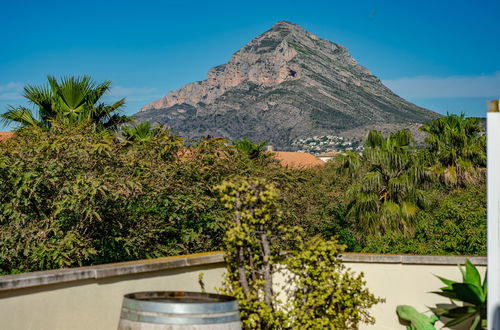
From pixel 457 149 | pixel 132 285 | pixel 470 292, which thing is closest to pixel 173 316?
pixel 132 285

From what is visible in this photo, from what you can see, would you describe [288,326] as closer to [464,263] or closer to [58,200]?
[464,263]

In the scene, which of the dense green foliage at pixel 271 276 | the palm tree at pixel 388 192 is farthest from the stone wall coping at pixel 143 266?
the palm tree at pixel 388 192

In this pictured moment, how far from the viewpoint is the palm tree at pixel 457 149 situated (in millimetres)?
22891

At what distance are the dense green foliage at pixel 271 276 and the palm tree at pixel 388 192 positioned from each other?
33.1 feet

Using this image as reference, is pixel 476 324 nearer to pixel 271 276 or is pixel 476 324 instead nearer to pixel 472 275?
pixel 472 275

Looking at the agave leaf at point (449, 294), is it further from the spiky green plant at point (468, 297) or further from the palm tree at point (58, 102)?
the palm tree at point (58, 102)

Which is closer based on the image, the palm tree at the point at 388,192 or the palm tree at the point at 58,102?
the palm tree at the point at 58,102

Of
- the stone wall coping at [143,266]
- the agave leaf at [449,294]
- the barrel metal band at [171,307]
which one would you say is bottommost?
the agave leaf at [449,294]

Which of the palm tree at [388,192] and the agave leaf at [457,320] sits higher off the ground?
the palm tree at [388,192]

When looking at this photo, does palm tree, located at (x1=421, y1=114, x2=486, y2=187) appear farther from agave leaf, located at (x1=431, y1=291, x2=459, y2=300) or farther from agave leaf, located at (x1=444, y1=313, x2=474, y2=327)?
agave leaf, located at (x1=444, y1=313, x2=474, y2=327)

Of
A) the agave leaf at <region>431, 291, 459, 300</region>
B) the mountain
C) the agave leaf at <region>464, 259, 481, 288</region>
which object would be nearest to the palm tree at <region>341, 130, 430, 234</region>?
the agave leaf at <region>431, 291, 459, 300</region>

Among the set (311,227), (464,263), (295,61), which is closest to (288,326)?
(464,263)

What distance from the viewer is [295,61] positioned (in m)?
175

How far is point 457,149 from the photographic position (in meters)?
23.3
